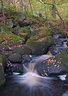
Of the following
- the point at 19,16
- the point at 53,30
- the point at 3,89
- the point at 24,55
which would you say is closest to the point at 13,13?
the point at 19,16

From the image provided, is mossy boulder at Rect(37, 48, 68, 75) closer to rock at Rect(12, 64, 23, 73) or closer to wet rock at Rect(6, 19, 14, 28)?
rock at Rect(12, 64, 23, 73)

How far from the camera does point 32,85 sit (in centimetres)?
578

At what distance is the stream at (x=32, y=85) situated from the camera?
505 cm

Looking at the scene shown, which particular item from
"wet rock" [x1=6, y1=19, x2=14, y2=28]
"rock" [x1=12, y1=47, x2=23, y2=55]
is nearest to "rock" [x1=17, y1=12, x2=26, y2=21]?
"wet rock" [x1=6, y1=19, x2=14, y2=28]

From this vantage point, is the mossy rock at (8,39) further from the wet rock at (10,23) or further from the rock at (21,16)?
the rock at (21,16)

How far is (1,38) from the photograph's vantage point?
9.92m

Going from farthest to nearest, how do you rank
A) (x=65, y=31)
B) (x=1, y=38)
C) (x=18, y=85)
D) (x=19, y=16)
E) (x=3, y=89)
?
(x=19, y=16) < (x=65, y=31) < (x=1, y=38) < (x=18, y=85) < (x=3, y=89)

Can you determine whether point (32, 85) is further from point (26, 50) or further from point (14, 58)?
point (26, 50)

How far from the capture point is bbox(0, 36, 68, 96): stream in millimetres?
5051

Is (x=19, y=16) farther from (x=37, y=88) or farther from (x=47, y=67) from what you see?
(x=37, y=88)

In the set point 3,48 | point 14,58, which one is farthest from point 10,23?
point 14,58

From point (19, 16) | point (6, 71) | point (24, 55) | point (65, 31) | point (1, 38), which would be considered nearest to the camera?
point (6, 71)

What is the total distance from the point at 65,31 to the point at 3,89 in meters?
11.8

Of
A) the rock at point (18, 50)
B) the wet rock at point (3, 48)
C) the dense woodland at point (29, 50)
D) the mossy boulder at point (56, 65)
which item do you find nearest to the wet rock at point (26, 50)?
the dense woodland at point (29, 50)
